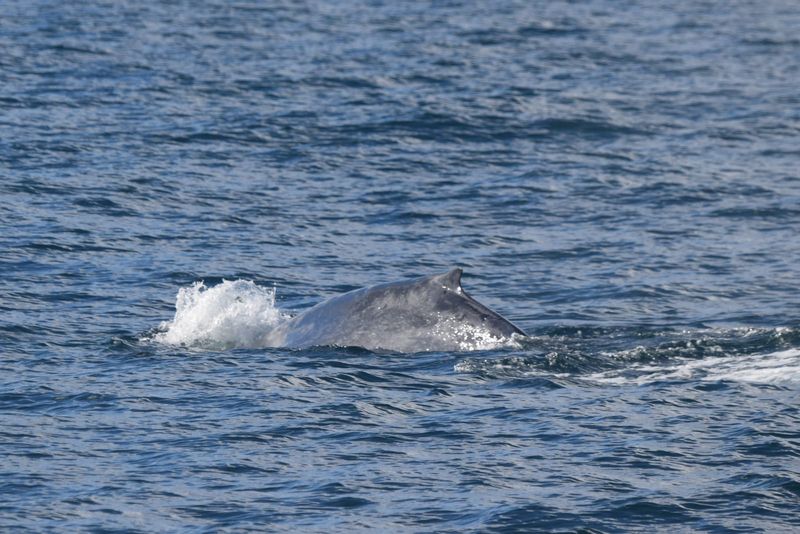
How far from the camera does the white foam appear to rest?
22.6 m

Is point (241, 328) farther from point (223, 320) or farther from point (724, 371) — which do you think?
point (724, 371)

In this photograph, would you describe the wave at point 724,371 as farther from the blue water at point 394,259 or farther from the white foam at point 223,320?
the white foam at point 223,320

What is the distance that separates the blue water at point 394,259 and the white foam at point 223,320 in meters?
0.06

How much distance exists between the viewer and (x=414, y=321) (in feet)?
70.3

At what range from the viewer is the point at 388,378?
2022 cm

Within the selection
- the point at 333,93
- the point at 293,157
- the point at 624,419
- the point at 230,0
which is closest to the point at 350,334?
the point at 624,419

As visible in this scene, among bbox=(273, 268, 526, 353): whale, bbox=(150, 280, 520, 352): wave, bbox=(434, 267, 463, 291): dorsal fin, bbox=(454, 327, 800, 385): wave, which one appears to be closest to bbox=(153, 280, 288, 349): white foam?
bbox=(150, 280, 520, 352): wave

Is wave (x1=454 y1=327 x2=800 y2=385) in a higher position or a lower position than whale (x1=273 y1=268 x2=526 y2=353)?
lower

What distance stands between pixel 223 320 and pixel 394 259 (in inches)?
216

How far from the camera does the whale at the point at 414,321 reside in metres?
21.1

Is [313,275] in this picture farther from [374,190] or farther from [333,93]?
[333,93]

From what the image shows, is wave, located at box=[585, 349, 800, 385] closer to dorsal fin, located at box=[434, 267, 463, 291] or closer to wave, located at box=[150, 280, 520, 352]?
wave, located at box=[150, 280, 520, 352]

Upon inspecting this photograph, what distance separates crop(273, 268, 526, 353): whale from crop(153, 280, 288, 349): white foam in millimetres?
1093

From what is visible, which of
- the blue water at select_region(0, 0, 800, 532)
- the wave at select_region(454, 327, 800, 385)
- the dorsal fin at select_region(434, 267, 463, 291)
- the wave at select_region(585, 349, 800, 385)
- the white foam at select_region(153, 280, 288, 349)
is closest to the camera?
the blue water at select_region(0, 0, 800, 532)
